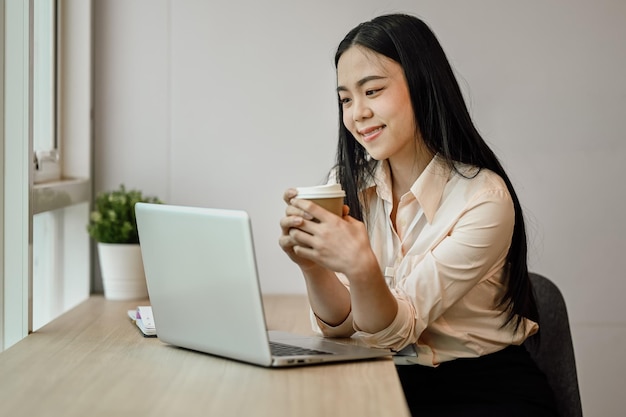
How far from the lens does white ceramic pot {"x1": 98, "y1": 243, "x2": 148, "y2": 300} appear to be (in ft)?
7.11

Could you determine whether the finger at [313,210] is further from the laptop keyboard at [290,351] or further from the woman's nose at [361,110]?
the woman's nose at [361,110]

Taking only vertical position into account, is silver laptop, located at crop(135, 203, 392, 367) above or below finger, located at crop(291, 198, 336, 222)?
below

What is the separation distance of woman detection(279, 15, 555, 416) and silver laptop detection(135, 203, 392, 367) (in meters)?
0.14

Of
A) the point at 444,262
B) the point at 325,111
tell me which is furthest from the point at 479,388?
the point at 325,111

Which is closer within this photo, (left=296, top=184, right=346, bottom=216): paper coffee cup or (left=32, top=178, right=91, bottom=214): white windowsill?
(left=296, top=184, right=346, bottom=216): paper coffee cup

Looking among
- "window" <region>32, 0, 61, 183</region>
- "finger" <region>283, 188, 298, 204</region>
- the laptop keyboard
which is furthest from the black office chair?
"window" <region>32, 0, 61, 183</region>

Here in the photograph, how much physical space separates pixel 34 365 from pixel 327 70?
1.18m

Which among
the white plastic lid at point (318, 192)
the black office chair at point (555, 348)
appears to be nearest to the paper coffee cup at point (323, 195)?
the white plastic lid at point (318, 192)

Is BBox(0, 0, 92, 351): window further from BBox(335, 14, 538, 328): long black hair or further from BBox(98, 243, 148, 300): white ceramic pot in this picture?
BBox(335, 14, 538, 328): long black hair

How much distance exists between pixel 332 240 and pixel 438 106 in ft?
1.41

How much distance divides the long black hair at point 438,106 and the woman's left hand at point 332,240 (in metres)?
0.37

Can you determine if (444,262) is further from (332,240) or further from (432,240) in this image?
(332,240)

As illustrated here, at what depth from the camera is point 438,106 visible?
165 centimetres

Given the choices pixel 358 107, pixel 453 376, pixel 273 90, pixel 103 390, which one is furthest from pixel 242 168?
pixel 103 390
